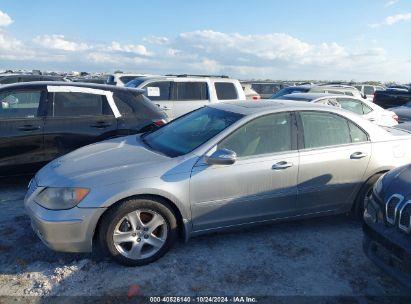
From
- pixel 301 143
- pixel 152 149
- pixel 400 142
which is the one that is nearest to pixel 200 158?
pixel 152 149

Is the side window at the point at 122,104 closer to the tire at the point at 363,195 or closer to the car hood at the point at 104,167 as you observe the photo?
the car hood at the point at 104,167

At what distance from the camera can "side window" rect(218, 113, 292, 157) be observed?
3914 mm

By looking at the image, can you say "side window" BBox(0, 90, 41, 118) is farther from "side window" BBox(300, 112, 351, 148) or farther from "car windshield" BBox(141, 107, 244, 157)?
"side window" BBox(300, 112, 351, 148)

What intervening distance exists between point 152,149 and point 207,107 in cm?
108

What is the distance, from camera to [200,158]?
3.72m

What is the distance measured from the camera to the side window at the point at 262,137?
3.91m

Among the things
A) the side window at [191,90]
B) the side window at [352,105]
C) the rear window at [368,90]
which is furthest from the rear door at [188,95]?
the rear window at [368,90]

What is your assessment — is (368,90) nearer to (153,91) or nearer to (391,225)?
(153,91)

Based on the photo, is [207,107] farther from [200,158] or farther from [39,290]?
[39,290]

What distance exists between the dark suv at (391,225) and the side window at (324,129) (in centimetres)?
96

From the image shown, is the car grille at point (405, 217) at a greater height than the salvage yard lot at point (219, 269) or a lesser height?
greater

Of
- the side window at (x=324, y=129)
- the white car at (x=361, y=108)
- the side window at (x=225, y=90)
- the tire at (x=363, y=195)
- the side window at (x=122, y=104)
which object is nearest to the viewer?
the side window at (x=324, y=129)

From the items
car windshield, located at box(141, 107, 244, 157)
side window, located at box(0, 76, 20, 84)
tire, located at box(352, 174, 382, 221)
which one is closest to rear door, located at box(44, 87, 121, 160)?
car windshield, located at box(141, 107, 244, 157)

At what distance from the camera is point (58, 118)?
18.5 feet
